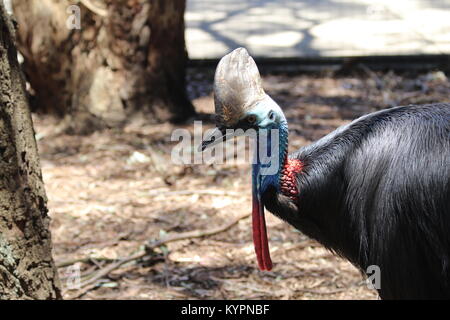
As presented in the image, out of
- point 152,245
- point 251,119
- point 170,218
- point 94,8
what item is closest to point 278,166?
point 251,119

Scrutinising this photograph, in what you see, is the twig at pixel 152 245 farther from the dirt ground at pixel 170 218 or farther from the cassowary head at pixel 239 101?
the cassowary head at pixel 239 101

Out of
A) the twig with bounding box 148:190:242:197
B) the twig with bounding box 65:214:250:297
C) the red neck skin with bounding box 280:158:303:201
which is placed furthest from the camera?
the twig with bounding box 148:190:242:197

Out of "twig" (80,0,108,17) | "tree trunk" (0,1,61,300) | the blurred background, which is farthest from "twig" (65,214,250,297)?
"twig" (80,0,108,17)

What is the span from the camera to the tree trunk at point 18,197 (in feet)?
8.55

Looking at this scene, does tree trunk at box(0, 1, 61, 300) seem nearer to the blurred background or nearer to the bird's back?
the blurred background

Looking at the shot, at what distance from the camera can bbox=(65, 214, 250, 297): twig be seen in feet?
11.9

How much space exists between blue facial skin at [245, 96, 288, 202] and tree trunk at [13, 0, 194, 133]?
8.07 feet

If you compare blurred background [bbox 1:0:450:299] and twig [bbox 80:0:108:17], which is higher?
twig [bbox 80:0:108:17]

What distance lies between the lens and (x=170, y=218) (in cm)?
428

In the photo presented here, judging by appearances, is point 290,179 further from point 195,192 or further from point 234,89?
point 195,192

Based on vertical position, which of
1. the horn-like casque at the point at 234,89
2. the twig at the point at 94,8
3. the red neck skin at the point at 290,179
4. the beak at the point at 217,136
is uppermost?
the twig at the point at 94,8

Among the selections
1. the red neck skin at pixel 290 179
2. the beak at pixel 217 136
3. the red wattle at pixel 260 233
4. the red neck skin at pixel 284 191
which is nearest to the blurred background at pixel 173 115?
the red wattle at pixel 260 233

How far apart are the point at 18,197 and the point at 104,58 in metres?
2.62
